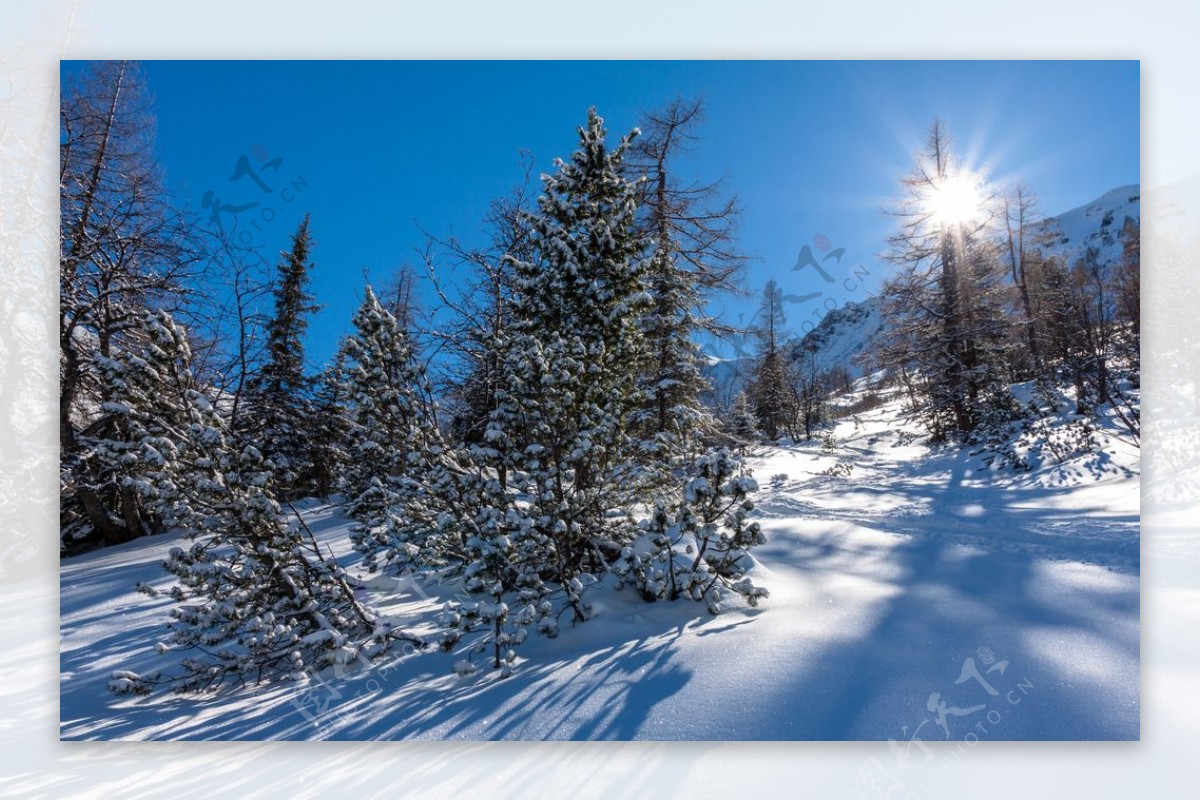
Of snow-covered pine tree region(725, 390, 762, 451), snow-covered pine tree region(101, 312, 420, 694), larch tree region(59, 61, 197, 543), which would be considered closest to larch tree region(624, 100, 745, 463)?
snow-covered pine tree region(725, 390, 762, 451)

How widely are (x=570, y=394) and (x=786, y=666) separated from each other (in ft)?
6.45

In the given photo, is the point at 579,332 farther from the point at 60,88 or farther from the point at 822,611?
the point at 60,88

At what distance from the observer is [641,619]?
10.3 feet

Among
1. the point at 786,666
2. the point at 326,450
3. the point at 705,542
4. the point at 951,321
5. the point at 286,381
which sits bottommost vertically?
the point at 786,666

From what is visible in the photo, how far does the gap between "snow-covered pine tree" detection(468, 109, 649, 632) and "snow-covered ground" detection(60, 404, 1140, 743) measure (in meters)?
0.50

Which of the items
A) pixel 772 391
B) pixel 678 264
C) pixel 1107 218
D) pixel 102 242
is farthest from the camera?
pixel 772 391

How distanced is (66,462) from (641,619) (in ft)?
14.5

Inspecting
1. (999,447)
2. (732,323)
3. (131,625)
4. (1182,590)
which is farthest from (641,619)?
(999,447)

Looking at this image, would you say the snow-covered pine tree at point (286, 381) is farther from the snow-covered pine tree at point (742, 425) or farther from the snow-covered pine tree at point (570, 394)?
the snow-covered pine tree at point (742, 425)

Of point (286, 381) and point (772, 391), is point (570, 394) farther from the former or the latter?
point (772, 391)

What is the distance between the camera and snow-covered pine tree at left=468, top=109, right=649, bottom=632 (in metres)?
3.06

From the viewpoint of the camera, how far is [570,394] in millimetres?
3109

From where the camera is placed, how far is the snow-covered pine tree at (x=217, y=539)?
2637 mm

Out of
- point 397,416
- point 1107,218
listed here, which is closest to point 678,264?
point 1107,218
